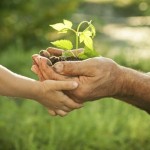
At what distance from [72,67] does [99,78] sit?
0.55 ft

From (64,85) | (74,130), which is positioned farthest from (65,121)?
(64,85)

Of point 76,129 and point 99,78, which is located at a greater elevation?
point 99,78

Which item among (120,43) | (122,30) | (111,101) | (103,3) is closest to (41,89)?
(111,101)

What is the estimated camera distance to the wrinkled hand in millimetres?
2447

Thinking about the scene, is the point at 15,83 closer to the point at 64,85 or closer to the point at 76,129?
the point at 64,85

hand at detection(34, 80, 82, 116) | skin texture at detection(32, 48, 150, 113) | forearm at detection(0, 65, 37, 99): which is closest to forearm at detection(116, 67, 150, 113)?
skin texture at detection(32, 48, 150, 113)

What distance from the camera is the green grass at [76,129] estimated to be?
3.82 m

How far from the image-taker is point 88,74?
2.49 m

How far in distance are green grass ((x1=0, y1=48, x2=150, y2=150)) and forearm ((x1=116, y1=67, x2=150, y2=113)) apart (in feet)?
3.73

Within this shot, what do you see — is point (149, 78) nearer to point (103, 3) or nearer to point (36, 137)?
point (36, 137)

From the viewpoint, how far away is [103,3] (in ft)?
50.8

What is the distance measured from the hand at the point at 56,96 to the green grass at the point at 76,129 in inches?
34.9

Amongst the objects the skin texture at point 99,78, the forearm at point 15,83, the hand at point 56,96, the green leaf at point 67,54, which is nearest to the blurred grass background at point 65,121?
the hand at point 56,96

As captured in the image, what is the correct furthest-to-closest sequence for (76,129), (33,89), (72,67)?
(76,129) → (33,89) → (72,67)
